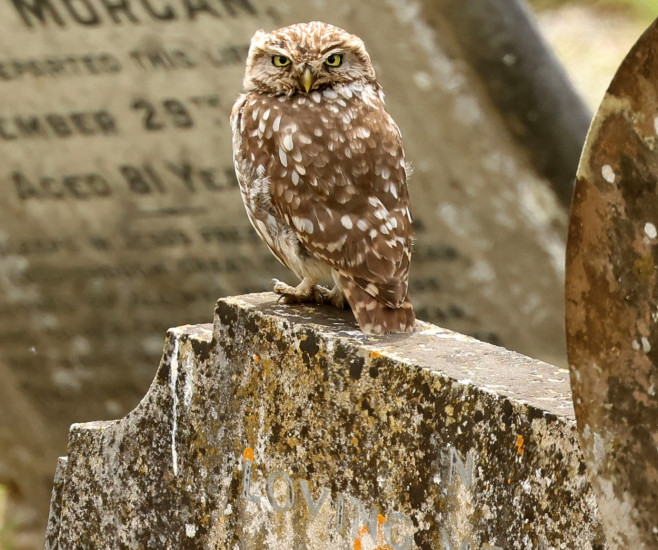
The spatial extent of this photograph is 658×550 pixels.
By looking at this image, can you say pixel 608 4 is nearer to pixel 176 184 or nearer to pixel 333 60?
pixel 176 184

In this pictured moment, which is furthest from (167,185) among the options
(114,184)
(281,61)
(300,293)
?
(300,293)

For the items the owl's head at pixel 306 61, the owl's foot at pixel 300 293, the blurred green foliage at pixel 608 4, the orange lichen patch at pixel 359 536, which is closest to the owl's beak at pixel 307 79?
the owl's head at pixel 306 61

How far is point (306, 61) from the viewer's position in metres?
2.59

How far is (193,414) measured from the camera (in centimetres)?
238

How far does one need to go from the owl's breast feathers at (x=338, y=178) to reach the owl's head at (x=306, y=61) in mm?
31

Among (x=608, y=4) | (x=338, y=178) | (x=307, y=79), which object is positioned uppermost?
(x=608, y=4)

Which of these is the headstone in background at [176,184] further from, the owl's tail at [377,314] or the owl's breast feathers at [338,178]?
the owl's tail at [377,314]

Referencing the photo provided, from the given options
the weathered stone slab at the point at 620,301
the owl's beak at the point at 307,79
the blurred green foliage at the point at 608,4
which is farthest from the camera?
the blurred green foliage at the point at 608,4

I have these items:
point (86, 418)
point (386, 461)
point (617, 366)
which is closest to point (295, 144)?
point (386, 461)

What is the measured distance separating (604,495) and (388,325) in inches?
28.2

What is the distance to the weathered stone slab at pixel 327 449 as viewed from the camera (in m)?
1.90

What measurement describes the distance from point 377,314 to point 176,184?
2113 millimetres

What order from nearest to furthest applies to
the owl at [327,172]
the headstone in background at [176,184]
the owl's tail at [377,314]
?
the owl's tail at [377,314] < the owl at [327,172] < the headstone in background at [176,184]

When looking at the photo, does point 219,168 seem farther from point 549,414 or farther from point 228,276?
point 549,414
